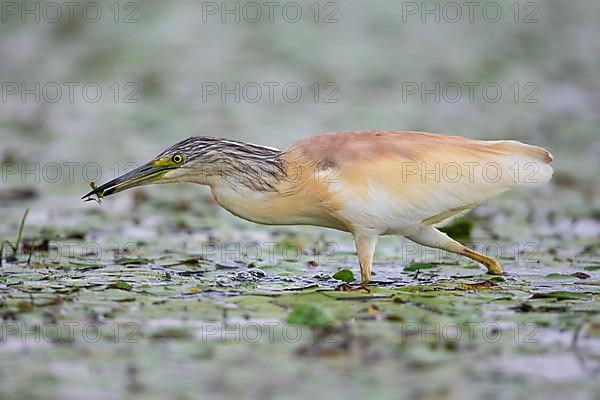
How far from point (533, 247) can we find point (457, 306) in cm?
316

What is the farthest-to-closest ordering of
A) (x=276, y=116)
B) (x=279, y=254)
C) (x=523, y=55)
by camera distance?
(x=523, y=55) → (x=276, y=116) → (x=279, y=254)

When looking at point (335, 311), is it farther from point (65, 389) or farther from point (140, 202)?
point (140, 202)

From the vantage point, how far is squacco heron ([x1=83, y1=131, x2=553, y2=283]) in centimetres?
762

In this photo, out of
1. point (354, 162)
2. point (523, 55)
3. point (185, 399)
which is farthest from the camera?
point (523, 55)

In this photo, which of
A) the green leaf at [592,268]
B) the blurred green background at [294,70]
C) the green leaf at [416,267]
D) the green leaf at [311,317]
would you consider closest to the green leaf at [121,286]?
the green leaf at [311,317]

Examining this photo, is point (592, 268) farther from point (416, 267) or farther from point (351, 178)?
point (351, 178)

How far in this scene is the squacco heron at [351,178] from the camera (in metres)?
7.62

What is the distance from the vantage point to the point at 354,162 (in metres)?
7.67

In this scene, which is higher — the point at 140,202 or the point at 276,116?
the point at 276,116

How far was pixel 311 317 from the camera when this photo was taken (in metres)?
6.20

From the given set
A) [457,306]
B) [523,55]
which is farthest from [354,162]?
[523,55]

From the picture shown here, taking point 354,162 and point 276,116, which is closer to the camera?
point 354,162

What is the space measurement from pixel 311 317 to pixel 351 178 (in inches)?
64.5

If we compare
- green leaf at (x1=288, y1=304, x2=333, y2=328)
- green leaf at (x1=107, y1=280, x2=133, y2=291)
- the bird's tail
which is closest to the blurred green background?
the bird's tail
